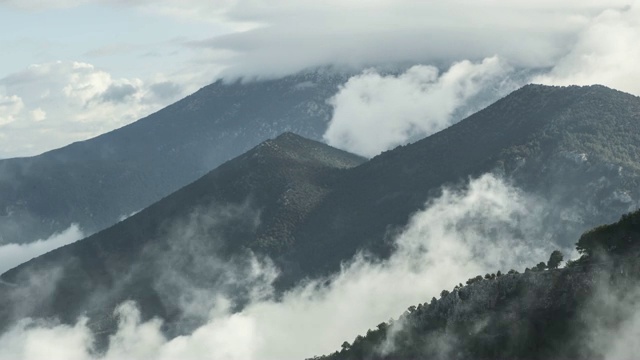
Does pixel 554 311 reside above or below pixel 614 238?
below

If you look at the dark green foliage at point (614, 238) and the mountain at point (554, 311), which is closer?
the mountain at point (554, 311)

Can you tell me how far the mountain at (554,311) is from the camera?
6634 inches

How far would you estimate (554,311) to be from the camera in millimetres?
175750

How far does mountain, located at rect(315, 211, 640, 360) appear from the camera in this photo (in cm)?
16850

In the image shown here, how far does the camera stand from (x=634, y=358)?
520 ft

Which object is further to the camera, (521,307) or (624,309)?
(521,307)

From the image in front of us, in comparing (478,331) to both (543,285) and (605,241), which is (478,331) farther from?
(605,241)

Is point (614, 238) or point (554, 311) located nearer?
point (554, 311)

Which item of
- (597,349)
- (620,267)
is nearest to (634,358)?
(597,349)

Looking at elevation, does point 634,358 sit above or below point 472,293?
below

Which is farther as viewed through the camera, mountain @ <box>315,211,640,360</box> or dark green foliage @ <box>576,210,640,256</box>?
dark green foliage @ <box>576,210,640,256</box>

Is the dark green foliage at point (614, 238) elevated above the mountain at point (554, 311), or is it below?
above

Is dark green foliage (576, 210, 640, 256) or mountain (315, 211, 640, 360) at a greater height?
dark green foliage (576, 210, 640, 256)

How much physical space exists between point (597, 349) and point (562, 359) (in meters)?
5.62
